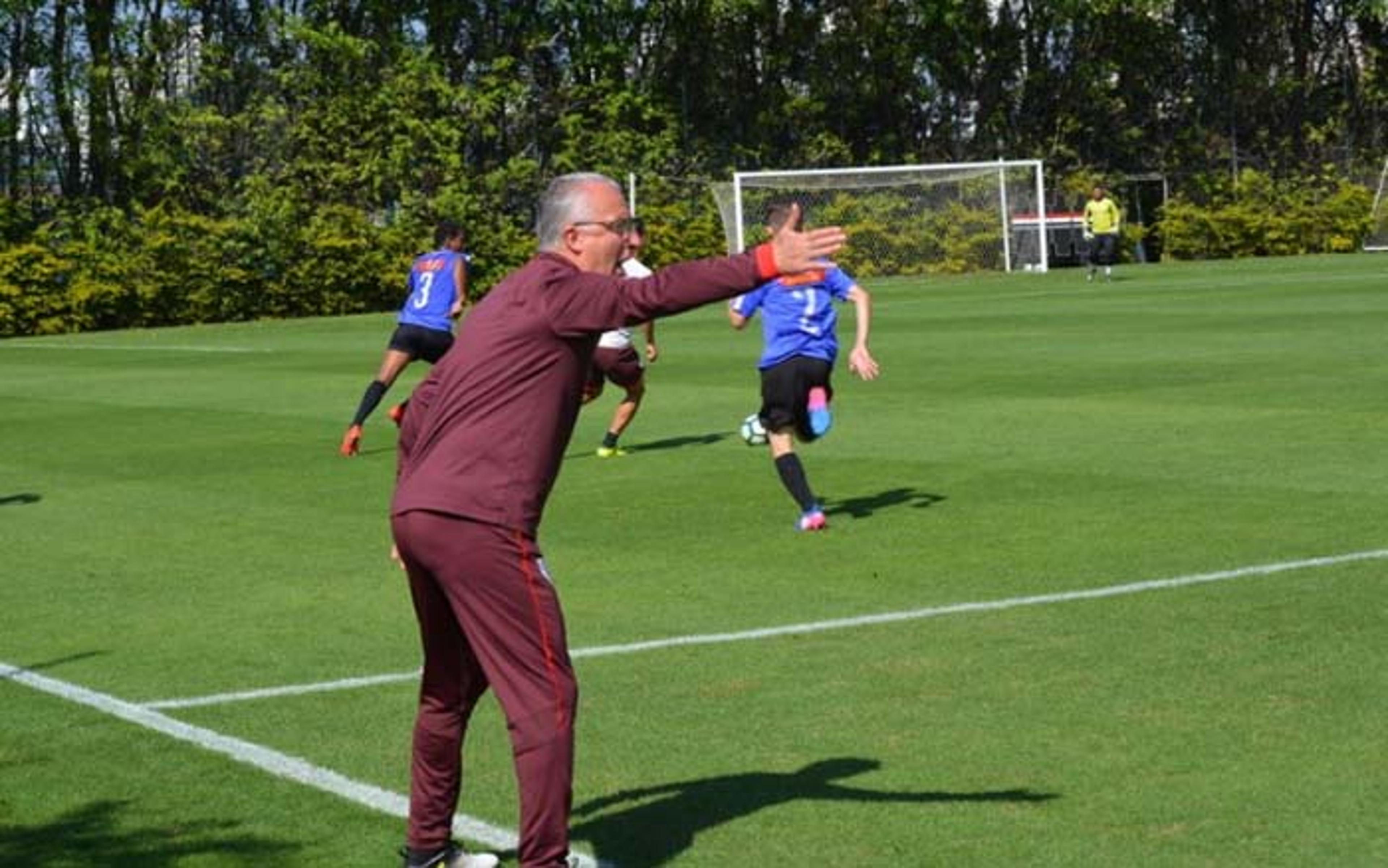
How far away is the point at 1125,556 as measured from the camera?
449 inches

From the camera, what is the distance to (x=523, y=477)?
577cm

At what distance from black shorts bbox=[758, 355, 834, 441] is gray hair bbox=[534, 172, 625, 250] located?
7.43m

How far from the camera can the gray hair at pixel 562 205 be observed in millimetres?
5824

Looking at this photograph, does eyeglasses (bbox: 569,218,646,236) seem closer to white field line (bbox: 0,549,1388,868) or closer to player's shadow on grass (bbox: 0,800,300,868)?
white field line (bbox: 0,549,1388,868)

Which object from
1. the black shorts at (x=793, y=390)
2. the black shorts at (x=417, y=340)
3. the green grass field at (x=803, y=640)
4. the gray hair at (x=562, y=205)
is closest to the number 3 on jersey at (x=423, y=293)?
the black shorts at (x=417, y=340)

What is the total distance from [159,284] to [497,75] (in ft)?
39.2

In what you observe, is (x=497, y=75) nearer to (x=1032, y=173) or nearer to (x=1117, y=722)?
(x=1032, y=173)

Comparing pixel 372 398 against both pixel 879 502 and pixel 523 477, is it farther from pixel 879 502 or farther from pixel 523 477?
pixel 523 477

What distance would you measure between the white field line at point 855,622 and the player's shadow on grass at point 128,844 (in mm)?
1744

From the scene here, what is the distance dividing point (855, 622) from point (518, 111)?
4716 centimetres

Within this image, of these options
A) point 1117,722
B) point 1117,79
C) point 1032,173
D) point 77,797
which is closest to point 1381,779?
point 1117,722

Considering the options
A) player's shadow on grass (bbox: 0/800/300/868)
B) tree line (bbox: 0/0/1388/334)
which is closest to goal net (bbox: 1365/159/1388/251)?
tree line (bbox: 0/0/1388/334)

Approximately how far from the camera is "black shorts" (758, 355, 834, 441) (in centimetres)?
1330

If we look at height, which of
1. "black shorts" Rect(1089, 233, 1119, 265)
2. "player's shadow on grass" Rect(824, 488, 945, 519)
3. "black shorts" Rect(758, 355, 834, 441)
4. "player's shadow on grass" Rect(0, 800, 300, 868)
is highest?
"black shorts" Rect(758, 355, 834, 441)
